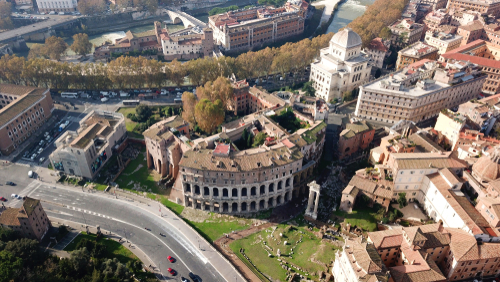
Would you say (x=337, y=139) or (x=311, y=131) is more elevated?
(x=311, y=131)

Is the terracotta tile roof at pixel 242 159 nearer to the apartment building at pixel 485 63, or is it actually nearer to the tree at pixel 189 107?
the tree at pixel 189 107

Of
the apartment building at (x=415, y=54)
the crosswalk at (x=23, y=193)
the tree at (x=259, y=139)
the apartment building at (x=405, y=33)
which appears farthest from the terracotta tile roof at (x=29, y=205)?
the apartment building at (x=405, y=33)

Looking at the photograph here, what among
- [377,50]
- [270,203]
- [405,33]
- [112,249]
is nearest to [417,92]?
[377,50]

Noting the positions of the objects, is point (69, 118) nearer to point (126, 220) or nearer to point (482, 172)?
point (126, 220)

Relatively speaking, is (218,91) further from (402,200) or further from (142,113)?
(402,200)

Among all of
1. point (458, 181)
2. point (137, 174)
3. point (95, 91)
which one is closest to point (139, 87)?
point (95, 91)

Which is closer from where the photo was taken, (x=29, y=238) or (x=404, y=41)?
(x=29, y=238)

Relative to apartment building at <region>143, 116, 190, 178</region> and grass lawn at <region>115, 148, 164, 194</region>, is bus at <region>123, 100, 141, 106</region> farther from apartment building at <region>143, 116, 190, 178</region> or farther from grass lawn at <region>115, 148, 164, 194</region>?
apartment building at <region>143, 116, 190, 178</region>
